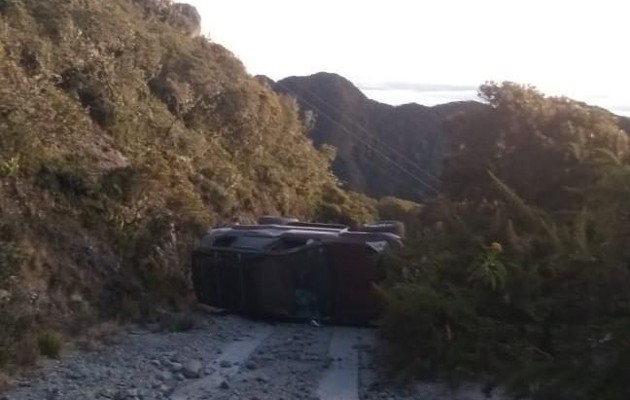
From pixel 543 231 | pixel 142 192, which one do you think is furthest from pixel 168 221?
pixel 543 231

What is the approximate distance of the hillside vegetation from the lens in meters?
12.7

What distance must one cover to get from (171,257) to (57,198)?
3041 mm

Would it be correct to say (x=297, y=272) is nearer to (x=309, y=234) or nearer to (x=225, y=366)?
(x=309, y=234)

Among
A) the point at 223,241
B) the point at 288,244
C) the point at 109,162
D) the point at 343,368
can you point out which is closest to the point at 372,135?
the point at 109,162

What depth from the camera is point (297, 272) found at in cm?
2302

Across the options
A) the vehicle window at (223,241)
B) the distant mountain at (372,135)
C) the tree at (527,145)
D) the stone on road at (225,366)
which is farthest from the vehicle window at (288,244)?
the distant mountain at (372,135)

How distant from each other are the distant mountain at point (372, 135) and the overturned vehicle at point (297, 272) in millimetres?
37577

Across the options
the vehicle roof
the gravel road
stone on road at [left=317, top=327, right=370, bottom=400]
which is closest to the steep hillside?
the gravel road

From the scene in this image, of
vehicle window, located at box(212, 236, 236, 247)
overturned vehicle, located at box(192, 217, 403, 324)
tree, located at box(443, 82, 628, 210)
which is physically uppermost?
tree, located at box(443, 82, 628, 210)

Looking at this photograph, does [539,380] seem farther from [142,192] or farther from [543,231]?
[142,192]

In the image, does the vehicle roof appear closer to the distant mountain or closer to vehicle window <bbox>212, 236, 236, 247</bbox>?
vehicle window <bbox>212, 236, 236, 247</bbox>

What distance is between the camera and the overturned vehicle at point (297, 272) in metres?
22.5

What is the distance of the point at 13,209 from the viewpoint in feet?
72.5

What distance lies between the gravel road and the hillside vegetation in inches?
30.5
